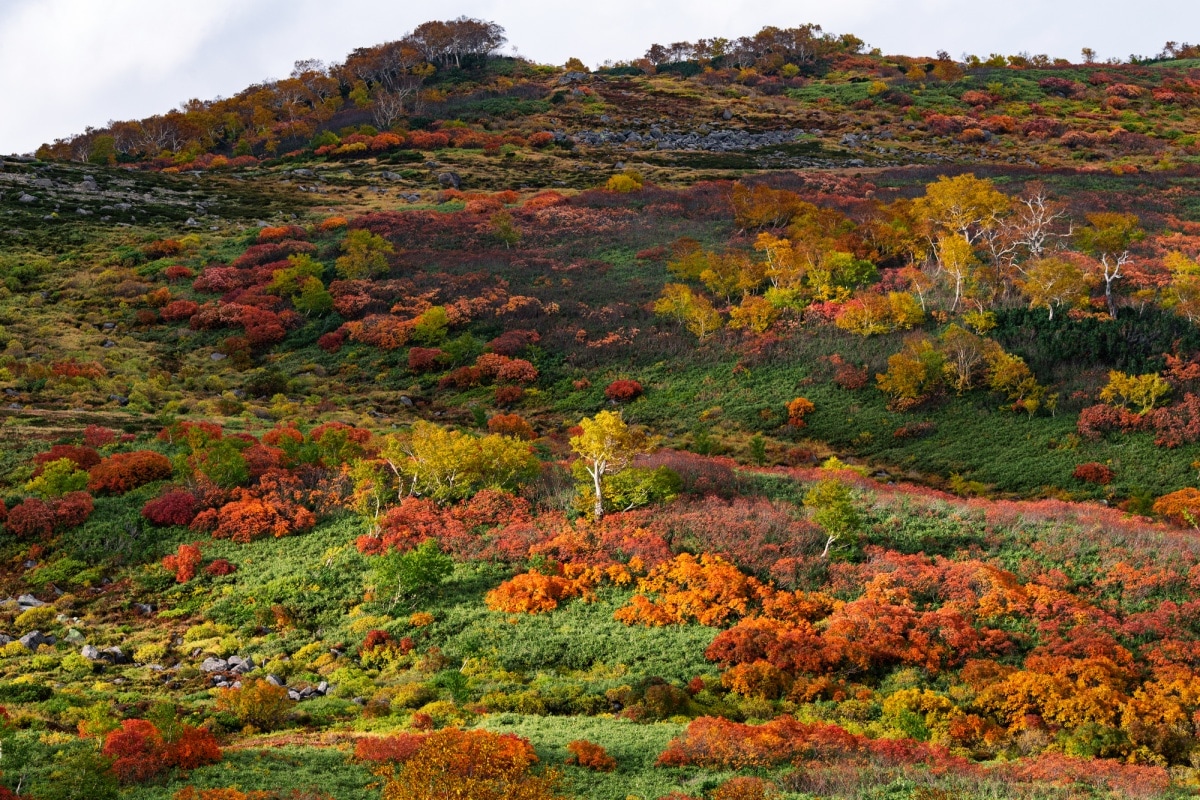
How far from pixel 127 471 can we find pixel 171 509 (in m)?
3.26

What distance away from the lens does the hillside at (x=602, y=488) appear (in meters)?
16.3

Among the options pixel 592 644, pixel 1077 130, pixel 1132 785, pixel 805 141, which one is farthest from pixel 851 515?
pixel 1077 130

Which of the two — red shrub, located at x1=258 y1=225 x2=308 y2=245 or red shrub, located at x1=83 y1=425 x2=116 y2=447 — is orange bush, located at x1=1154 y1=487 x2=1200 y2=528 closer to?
red shrub, located at x1=83 y1=425 x2=116 y2=447

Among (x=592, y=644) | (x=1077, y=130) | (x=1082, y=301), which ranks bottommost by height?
(x=592, y=644)

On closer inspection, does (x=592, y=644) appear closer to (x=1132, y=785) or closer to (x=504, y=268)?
(x=1132, y=785)

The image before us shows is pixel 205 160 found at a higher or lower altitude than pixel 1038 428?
higher

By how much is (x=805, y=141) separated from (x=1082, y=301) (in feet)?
201

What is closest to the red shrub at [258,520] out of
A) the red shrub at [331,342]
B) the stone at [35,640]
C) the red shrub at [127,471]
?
the red shrub at [127,471]

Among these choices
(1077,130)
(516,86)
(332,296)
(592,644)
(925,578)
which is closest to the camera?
(592,644)

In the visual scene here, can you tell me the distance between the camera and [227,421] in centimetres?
3691

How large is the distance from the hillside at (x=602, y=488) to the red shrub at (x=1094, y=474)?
13 cm

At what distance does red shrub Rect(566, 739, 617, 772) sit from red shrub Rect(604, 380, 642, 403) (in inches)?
1084

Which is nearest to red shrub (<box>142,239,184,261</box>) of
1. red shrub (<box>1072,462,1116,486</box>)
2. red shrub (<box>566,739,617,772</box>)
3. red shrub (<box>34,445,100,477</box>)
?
red shrub (<box>34,445,100,477</box>)

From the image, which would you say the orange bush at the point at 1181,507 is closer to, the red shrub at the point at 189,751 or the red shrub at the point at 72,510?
the red shrub at the point at 189,751
